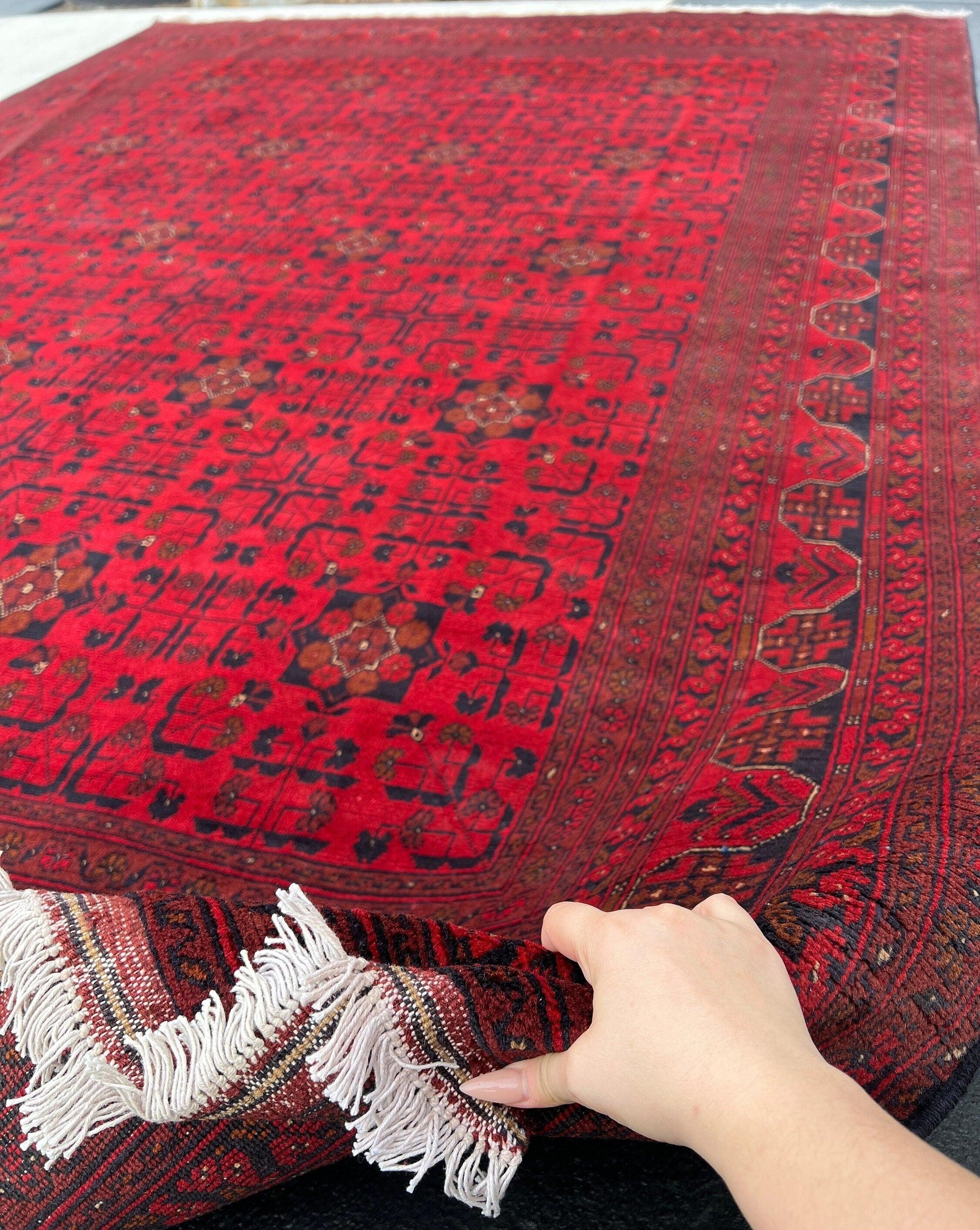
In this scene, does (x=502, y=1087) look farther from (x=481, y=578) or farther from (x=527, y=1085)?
(x=481, y=578)

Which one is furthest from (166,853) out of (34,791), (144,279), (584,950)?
(144,279)

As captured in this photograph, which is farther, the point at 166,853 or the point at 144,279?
the point at 144,279

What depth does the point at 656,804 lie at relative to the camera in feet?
5.09

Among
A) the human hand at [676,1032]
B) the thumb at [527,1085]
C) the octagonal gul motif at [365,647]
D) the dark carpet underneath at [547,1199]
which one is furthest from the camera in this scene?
the octagonal gul motif at [365,647]

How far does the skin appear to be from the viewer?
23.5 inches

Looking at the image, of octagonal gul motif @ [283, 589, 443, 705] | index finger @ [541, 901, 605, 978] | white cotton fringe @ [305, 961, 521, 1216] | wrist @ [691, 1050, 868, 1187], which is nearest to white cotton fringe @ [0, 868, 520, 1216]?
white cotton fringe @ [305, 961, 521, 1216]

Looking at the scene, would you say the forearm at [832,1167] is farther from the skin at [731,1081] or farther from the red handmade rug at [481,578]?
the red handmade rug at [481,578]

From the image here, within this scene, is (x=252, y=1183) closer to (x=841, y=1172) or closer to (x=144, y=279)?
(x=841, y=1172)

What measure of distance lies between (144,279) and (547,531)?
181 centimetres

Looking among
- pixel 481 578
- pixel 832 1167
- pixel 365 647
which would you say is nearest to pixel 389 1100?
pixel 832 1167

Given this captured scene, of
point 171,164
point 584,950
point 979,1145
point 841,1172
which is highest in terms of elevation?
point 171,164

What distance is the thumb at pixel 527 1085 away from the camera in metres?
0.88

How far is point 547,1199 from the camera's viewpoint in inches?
39.3

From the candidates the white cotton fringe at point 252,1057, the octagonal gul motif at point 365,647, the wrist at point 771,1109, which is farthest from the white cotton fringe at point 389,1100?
the octagonal gul motif at point 365,647
